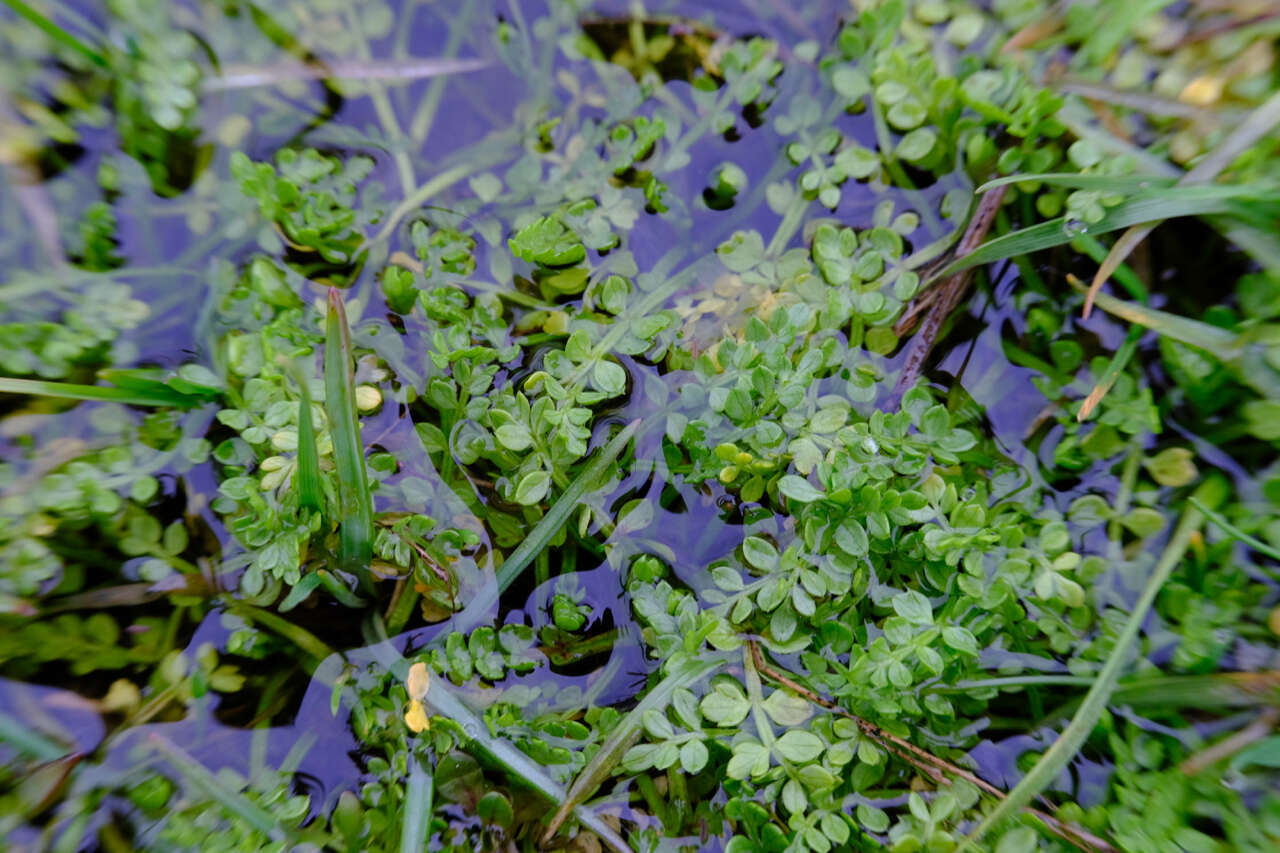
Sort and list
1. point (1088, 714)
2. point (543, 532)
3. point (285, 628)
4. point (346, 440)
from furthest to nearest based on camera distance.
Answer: point (285, 628)
point (543, 532)
point (1088, 714)
point (346, 440)

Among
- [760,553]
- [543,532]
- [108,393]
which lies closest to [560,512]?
[543,532]

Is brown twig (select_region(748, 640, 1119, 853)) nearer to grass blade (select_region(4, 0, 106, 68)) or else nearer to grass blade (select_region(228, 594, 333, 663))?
grass blade (select_region(228, 594, 333, 663))

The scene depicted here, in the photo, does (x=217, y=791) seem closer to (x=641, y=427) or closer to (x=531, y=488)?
(x=531, y=488)

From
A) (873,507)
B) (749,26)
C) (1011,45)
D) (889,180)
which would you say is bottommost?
(873,507)

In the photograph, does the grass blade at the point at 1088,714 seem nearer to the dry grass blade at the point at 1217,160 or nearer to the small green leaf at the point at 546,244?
the dry grass blade at the point at 1217,160

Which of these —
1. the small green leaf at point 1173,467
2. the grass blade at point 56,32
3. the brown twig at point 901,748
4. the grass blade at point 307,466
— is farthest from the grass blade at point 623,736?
the grass blade at point 56,32

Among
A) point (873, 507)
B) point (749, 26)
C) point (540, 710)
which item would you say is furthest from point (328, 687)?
point (749, 26)

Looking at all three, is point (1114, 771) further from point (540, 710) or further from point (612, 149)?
point (612, 149)
